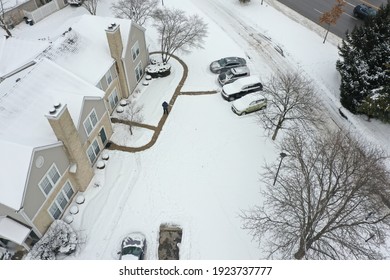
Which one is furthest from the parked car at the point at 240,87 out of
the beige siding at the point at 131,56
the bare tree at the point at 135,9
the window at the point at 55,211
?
the window at the point at 55,211

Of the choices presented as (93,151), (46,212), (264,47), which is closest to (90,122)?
(93,151)

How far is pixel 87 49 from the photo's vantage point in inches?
1126

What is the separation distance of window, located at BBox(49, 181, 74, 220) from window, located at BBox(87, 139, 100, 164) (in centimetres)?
313

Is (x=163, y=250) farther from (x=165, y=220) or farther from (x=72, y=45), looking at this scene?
(x=72, y=45)

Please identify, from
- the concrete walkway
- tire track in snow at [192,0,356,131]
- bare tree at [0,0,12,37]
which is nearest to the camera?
the concrete walkway

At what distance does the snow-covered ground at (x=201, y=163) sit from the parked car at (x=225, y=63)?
958 mm

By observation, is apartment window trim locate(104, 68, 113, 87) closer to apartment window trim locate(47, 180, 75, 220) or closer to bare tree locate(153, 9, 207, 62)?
bare tree locate(153, 9, 207, 62)

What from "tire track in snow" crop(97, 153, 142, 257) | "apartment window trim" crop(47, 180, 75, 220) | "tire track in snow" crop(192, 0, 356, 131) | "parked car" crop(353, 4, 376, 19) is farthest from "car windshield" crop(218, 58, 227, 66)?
"apartment window trim" crop(47, 180, 75, 220)

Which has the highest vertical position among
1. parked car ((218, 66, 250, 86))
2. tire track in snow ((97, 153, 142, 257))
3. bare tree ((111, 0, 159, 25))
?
bare tree ((111, 0, 159, 25))

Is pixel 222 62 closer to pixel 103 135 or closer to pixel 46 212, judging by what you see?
pixel 103 135

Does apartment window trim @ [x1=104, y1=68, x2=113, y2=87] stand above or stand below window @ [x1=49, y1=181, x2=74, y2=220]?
above

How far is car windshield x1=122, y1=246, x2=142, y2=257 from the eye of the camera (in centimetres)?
2114

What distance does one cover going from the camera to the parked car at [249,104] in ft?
101

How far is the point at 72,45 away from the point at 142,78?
348 inches
